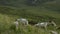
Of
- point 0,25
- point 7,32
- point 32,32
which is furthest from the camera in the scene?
point 32,32

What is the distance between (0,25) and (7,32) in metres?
0.55

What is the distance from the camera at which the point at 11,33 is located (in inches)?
258

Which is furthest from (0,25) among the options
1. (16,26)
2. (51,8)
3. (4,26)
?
(51,8)

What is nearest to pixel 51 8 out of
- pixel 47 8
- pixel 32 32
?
pixel 47 8

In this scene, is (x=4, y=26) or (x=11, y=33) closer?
(x=11, y=33)

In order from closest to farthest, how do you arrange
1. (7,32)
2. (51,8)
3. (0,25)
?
(7,32)
(0,25)
(51,8)

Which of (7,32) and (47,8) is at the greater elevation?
(47,8)

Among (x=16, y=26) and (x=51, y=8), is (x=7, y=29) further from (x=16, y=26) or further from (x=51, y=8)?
(x=51, y=8)

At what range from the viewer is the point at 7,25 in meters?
7.36

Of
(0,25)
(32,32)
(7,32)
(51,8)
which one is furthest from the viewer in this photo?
(51,8)

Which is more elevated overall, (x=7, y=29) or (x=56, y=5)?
(x=56, y=5)

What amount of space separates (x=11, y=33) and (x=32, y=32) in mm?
1271

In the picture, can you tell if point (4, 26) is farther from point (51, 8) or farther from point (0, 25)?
point (51, 8)

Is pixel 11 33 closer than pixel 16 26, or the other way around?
pixel 11 33
